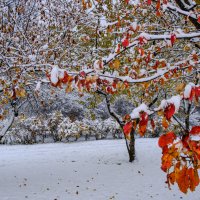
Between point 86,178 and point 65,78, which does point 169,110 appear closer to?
point 65,78

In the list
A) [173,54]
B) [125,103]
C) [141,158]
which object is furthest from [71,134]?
[173,54]

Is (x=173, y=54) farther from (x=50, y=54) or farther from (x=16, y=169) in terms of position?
(x=16, y=169)

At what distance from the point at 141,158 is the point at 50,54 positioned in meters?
7.60

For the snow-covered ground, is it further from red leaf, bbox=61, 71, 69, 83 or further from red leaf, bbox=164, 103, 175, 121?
red leaf, bbox=164, 103, 175, 121

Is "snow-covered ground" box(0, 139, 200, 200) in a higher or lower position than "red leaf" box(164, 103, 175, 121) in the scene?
lower

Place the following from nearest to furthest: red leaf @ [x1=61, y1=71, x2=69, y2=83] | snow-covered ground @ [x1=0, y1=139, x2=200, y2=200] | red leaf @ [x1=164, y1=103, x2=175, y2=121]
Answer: red leaf @ [x1=164, y1=103, x2=175, y2=121] → red leaf @ [x1=61, y1=71, x2=69, y2=83] → snow-covered ground @ [x1=0, y1=139, x2=200, y2=200]

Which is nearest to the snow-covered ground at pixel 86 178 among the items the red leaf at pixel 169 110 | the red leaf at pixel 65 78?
the red leaf at pixel 65 78

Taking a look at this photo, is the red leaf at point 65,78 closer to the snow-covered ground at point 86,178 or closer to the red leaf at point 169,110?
the red leaf at point 169,110

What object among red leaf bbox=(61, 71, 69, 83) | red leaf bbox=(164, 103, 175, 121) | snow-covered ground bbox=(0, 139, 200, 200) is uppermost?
red leaf bbox=(61, 71, 69, 83)

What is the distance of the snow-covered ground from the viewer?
925 cm

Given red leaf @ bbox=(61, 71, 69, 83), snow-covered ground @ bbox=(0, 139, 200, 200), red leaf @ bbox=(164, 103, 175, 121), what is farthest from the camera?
snow-covered ground @ bbox=(0, 139, 200, 200)

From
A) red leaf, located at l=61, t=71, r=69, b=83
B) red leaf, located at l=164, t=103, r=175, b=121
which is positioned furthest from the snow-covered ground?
red leaf, located at l=164, t=103, r=175, b=121

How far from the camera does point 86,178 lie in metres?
11.4

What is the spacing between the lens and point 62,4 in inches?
449
